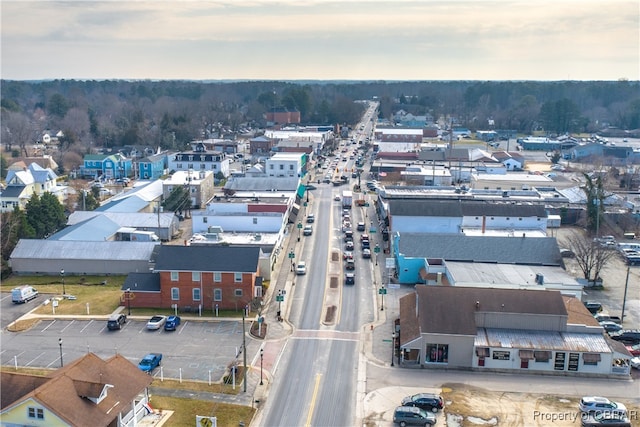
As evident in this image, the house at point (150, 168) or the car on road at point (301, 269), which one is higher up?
the house at point (150, 168)

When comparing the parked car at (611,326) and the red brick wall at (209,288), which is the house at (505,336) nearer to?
the parked car at (611,326)

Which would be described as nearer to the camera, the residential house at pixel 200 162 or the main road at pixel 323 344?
the main road at pixel 323 344

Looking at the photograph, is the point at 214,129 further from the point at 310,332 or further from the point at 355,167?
the point at 310,332

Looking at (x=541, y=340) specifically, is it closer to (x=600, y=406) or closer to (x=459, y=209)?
(x=600, y=406)

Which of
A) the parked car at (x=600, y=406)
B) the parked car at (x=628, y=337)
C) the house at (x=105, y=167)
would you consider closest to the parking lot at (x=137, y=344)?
the parked car at (x=600, y=406)

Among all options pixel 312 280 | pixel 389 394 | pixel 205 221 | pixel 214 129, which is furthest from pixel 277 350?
pixel 214 129

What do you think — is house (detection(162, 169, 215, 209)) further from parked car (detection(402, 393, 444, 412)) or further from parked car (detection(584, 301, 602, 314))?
parked car (detection(402, 393, 444, 412))

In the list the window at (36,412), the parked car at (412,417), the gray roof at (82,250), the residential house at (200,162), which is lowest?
the parked car at (412,417)
